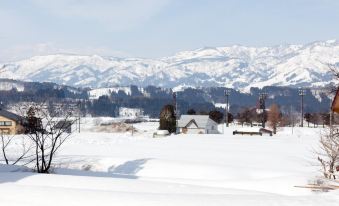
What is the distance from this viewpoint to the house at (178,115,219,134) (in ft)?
331

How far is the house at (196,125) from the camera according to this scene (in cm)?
10094

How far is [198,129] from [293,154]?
58.0 meters

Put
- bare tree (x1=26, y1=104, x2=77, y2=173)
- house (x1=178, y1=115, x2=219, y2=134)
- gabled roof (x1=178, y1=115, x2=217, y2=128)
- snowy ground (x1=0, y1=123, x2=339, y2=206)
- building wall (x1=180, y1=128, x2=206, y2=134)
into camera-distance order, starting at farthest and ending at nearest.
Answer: gabled roof (x1=178, y1=115, x2=217, y2=128), house (x1=178, y1=115, x2=219, y2=134), building wall (x1=180, y1=128, x2=206, y2=134), bare tree (x1=26, y1=104, x2=77, y2=173), snowy ground (x1=0, y1=123, x2=339, y2=206)

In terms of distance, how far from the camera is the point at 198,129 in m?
101

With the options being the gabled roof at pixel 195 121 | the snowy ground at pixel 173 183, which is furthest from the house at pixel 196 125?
the snowy ground at pixel 173 183

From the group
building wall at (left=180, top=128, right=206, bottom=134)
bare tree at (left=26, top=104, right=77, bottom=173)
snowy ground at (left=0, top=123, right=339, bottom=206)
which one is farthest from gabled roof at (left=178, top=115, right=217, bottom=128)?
bare tree at (left=26, top=104, right=77, bottom=173)

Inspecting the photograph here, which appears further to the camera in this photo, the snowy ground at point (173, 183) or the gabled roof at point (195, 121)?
the gabled roof at point (195, 121)

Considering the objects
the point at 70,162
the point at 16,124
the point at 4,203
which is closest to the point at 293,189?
the point at 4,203

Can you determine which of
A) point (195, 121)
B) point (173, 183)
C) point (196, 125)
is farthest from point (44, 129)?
point (195, 121)

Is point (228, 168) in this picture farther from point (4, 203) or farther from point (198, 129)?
point (198, 129)

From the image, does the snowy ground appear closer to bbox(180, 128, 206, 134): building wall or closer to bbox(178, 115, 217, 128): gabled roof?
bbox(180, 128, 206, 134): building wall

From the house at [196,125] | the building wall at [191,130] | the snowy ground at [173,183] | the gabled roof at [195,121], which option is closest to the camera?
the snowy ground at [173,183]

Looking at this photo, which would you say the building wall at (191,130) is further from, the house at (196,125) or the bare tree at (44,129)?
the bare tree at (44,129)

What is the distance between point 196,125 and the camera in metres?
101
